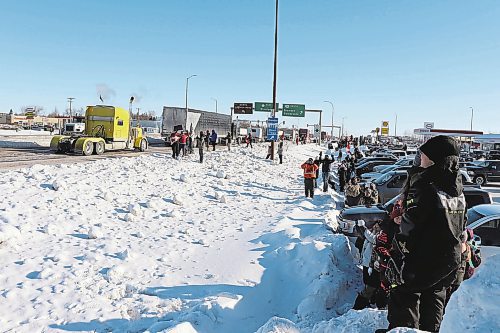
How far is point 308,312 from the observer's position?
5312 mm

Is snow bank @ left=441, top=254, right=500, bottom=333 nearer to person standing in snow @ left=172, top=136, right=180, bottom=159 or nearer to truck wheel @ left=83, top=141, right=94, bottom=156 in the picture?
person standing in snow @ left=172, top=136, right=180, bottom=159

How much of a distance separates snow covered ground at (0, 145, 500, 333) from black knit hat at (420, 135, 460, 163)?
0.78 meters

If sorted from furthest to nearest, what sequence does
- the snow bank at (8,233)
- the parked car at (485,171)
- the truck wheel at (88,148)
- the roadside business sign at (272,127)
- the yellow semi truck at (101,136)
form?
the roadside business sign at (272,127)
the parked car at (485,171)
the yellow semi truck at (101,136)
the truck wheel at (88,148)
the snow bank at (8,233)

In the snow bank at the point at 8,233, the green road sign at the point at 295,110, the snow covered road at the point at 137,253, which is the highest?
the green road sign at the point at 295,110

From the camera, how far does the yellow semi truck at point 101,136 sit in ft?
76.9

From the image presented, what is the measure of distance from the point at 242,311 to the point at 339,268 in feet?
6.19

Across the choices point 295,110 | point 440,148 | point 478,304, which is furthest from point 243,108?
point 478,304

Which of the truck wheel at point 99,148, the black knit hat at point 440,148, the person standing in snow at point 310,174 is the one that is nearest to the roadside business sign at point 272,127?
the person standing in snow at point 310,174

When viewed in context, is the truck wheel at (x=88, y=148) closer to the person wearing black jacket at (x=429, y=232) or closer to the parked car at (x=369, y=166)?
the parked car at (x=369, y=166)

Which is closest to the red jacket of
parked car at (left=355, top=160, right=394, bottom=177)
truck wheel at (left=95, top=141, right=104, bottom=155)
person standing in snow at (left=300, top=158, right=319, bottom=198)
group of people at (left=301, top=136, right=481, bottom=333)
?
person standing in snow at (left=300, top=158, right=319, bottom=198)

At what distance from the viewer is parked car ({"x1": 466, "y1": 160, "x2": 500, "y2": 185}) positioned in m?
24.7

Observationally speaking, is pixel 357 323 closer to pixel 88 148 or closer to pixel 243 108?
pixel 88 148

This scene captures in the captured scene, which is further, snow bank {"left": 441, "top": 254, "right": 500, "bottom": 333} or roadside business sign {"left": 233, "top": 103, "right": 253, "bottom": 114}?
roadside business sign {"left": 233, "top": 103, "right": 253, "bottom": 114}

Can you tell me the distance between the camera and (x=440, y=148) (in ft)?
9.58
